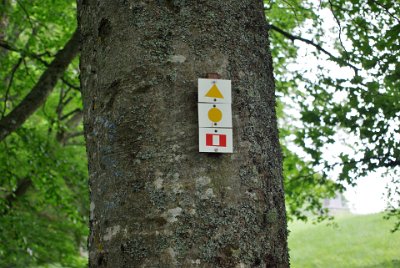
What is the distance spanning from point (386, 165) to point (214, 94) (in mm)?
4887

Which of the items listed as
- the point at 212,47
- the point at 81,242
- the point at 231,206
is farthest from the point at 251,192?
the point at 81,242

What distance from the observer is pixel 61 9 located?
10.8 m

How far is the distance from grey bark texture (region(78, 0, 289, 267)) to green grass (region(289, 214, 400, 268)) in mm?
10335

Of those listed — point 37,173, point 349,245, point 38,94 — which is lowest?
point 349,245

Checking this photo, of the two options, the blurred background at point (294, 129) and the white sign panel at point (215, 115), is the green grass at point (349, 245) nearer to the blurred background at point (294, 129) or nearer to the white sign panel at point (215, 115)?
the blurred background at point (294, 129)

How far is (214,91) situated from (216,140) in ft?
0.57

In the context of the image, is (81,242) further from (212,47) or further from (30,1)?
(212,47)

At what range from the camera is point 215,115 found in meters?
2.00

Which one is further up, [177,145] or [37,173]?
[37,173]

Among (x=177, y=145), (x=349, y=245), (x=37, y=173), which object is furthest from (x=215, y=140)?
(x=349, y=245)

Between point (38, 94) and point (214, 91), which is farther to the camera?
point (38, 94)

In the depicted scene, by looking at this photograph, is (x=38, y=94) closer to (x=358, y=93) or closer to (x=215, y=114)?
(x=358, y=93)

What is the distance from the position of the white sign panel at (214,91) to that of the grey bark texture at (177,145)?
3 centimetres

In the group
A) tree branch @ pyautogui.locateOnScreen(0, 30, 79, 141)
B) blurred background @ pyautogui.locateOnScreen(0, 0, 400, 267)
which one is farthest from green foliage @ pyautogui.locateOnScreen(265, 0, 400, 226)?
tree branch @ pyautogui.locateOnScreen(0, 30, 79, 141)
